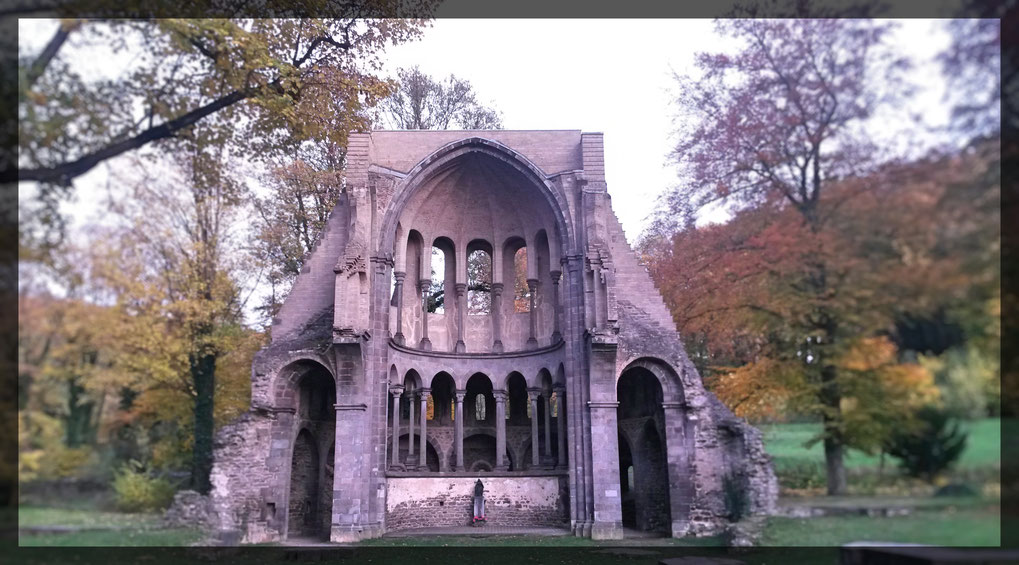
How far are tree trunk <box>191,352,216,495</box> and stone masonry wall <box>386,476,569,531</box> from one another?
5607 millimetres

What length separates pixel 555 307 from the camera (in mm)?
22469

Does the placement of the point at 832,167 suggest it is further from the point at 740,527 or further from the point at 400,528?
the point at 400,528

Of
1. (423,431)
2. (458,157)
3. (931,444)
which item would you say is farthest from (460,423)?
(931,444)

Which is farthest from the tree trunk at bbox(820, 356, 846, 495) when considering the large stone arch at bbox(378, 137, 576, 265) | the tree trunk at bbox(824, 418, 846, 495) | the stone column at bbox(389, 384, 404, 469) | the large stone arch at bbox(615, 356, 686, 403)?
the stone column at bbox(389, 384, 404, 469)

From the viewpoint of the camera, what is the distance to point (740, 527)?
48.9 ft

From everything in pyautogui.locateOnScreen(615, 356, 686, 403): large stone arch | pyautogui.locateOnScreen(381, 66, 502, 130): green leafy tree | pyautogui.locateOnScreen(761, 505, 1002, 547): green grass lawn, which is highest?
pyautogui.locateOnScreen(381, 66, 502, 130): green leafy tree

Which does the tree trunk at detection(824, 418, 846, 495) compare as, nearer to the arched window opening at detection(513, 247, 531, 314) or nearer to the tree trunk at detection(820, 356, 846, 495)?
the tree trunk at detection(820, 356, 846, 495)

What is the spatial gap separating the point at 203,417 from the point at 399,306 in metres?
7.40

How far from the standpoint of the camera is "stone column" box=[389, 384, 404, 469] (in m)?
20.5

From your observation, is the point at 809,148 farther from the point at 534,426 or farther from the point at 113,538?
the point at 534,426

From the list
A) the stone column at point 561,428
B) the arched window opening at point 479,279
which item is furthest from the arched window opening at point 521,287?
the stone column at point 561,428

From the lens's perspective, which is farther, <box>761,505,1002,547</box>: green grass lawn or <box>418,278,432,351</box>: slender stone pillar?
<box>418,278,432,351</box>: slender stone pillar

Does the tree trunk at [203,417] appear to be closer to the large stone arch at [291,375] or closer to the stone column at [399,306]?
the large stone arch at [291,375]

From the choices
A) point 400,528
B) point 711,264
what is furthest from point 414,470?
point 711,264
